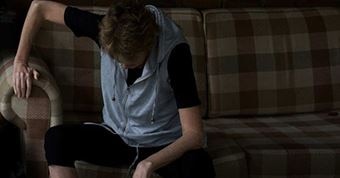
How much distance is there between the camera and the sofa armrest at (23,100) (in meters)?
1.95

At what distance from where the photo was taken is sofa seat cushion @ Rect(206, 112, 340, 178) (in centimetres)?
213

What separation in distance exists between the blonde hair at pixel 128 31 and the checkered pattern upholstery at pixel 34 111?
42cm

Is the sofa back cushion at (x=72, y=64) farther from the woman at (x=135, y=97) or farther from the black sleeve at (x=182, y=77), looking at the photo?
the black sleeve at (x=182, y=77)

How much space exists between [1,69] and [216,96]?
908mm

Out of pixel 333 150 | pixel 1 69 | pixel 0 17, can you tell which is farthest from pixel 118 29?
pixel 333 150

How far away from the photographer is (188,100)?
1758mm

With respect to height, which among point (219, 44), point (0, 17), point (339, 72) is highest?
point (0, 17)

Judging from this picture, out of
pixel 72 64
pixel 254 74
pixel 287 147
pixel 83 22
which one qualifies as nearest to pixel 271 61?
pixel 254 74

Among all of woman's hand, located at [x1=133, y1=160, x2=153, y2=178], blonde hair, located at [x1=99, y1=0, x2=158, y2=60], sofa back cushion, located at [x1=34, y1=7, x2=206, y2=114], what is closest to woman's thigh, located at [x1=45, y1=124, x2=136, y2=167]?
woman's hand, located at [x1=133, y1=160, x2=153, y2=178]

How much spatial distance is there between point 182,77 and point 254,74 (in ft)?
2.75

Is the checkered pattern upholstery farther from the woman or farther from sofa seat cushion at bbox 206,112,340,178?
sofa seat cushion at bbox 206,112,340,178

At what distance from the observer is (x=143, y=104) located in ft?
6.24

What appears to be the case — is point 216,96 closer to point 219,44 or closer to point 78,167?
point 219,44

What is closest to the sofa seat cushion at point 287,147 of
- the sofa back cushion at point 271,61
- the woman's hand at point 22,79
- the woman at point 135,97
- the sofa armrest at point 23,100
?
the sofa back cushion at point 271,61
